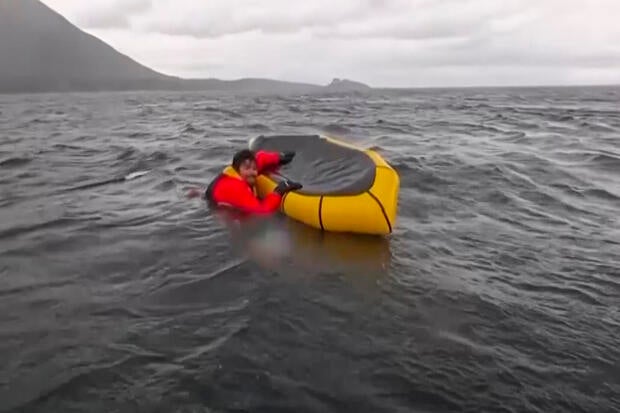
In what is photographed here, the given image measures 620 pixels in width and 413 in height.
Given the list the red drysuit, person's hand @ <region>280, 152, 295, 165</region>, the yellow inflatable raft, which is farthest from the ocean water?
Answer: person's hand @ <region>280, 152, 295, 165</region>

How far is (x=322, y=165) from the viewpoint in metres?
9.30

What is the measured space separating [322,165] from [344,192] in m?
2.10

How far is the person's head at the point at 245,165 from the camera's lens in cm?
834

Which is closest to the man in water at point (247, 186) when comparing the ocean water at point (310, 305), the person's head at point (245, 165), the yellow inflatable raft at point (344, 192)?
the person's head at point (245, 165)

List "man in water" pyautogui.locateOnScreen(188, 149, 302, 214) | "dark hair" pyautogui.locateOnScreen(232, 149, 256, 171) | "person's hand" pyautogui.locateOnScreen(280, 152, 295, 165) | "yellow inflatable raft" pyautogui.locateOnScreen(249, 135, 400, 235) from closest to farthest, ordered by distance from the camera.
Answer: "yellow inflatable raft" pyautogui.locateOnScreen(249, 135, 400, 235) < "man in water" pyautogui.locateOnScreen(188, 149, 302, 214) < "dark hair" pyautogui.locateOnScreen(232, 149, 256, 171) < "person's hand" pyautogui.locateOnScreen(280, 152, 295, 165)

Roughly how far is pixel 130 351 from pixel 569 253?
558 centimetres

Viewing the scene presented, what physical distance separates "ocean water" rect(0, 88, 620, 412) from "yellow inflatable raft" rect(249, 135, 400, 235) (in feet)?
0.81

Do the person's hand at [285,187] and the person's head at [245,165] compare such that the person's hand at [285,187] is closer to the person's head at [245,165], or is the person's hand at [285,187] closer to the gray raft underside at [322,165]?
the gray raft underside at [322,165]

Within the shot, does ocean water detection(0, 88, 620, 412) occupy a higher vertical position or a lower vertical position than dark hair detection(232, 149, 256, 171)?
lower

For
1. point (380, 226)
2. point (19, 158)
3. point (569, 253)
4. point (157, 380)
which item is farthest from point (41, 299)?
point (19, 158)

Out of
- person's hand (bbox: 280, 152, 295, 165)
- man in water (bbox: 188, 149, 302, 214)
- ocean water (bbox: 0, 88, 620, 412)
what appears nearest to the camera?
ocean water (bbox: 0, 88, 620, 412)

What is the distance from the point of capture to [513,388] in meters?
4.11

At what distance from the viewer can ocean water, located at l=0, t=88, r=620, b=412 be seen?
4.08m

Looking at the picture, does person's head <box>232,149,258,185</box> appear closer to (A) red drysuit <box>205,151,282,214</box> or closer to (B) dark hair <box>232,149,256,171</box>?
(B) dark hair <box>232,149,256,171</box>
